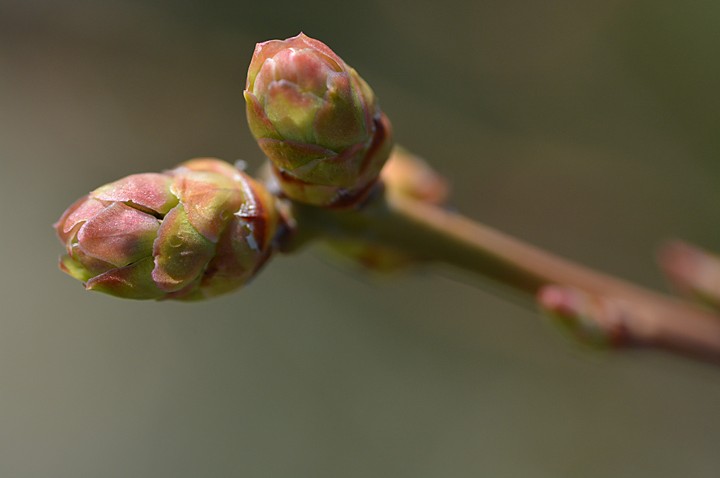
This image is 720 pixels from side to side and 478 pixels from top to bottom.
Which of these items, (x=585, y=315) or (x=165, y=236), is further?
(x=585, y=315)

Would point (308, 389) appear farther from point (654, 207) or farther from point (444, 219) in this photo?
point (444, 219)

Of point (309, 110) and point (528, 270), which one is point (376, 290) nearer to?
point (528, 270)

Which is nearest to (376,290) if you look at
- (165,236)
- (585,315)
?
(585,315)

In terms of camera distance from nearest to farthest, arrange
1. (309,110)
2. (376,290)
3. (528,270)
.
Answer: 1. (309,110)
2. (528,270)
3. (376,290)

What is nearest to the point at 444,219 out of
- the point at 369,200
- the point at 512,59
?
the point at 369,200

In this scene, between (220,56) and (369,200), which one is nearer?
(369,200)
